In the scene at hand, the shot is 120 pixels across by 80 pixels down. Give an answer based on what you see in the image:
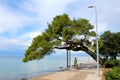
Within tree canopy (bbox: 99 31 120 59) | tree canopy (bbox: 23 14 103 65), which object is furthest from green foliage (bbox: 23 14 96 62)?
tree canopy (bbox: 99 31 120 59)

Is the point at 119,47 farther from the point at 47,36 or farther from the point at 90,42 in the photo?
the point at 47,36

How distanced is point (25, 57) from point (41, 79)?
1478cm

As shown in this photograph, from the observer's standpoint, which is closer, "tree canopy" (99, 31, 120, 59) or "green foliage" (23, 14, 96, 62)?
"green foliage" (23, 14, 96, 62)

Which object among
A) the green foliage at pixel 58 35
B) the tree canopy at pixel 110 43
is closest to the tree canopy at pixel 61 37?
the green foliage at pixel 58 35

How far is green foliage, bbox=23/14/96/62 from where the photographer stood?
3666 centimetres

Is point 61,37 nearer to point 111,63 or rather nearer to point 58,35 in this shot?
point 58,35

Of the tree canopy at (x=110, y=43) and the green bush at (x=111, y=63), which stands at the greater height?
the tree canopy at (x=110, y=43)

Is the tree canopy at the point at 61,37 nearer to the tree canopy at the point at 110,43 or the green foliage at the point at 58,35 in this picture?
the green foliage at the point at 58,35

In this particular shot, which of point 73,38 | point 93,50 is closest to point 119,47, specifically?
point 93,50

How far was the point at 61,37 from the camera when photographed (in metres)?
37.4

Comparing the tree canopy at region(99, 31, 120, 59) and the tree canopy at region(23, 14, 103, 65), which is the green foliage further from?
the tree canopy at region(99, 31, 120, 59)

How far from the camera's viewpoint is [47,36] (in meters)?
37.4

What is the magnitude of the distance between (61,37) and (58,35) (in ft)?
1.97

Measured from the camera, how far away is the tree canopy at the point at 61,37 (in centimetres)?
3672
